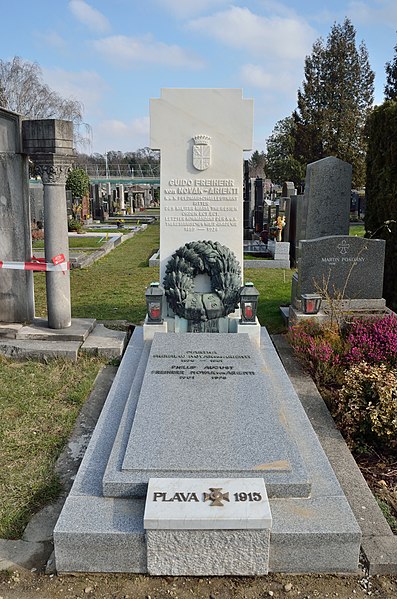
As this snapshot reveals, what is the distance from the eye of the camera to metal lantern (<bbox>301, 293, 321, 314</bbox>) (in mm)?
7133

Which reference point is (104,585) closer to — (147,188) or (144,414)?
(144,414)

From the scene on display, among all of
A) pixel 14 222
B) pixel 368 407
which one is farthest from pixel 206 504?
pixel 14 222

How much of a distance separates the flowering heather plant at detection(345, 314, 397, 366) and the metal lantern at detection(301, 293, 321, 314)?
0.66m

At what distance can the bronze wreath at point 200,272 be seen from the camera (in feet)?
21.9

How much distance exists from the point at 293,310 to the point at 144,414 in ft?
12.6

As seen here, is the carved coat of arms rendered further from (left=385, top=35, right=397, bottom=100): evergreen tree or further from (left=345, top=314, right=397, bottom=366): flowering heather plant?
(left=385, top=35, right=397, bottom=100): evergreen tree

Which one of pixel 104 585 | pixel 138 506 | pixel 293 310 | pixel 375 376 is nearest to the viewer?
pixel 104 585

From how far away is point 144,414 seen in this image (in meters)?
4.18

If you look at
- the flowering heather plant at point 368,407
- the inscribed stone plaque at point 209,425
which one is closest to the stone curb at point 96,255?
the inscribed stone plaque at point 209,425

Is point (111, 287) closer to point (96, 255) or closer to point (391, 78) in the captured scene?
point (96, 255)

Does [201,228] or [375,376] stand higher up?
[201,228]

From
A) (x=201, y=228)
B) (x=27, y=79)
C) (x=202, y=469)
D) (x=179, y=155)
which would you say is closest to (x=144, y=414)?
(x=202, y=469)

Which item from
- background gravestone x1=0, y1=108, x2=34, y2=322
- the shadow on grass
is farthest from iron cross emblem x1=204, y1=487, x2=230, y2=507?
background gravestone x1=0, y1=108, x2=34, y2=322

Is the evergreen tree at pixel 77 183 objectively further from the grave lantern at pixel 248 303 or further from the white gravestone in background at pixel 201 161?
the grave lantern at pixel 248 303
